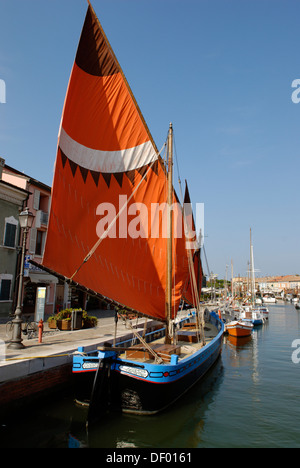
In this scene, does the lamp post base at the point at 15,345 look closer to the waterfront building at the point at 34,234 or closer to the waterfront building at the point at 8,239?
the waterfront building at the point at 8,239

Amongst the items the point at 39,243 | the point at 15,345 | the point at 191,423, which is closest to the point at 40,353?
the point at 15,345

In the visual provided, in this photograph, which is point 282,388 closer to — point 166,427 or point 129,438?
point 166,427

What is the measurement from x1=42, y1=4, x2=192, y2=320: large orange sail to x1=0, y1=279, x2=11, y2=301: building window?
15.4 metres

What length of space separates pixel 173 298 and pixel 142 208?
148 inches

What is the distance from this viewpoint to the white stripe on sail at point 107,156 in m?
9.80

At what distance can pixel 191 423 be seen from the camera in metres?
9.87

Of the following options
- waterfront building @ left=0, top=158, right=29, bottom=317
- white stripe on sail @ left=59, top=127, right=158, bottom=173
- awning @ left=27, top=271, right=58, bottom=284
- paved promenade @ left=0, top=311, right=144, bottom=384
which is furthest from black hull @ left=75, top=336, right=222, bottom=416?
awning @ left=27, top=271, right=58, bottom=284

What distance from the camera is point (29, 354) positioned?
1116 cm

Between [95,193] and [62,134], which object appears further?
[95,193]

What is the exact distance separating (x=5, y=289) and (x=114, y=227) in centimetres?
1630

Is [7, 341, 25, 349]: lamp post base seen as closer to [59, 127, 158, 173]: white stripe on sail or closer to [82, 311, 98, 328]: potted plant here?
Answer: [59, 127, 158, 173]: white stripe on sail

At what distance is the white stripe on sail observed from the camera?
32.2 feet

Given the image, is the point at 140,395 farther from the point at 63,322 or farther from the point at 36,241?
the point at 36,241
